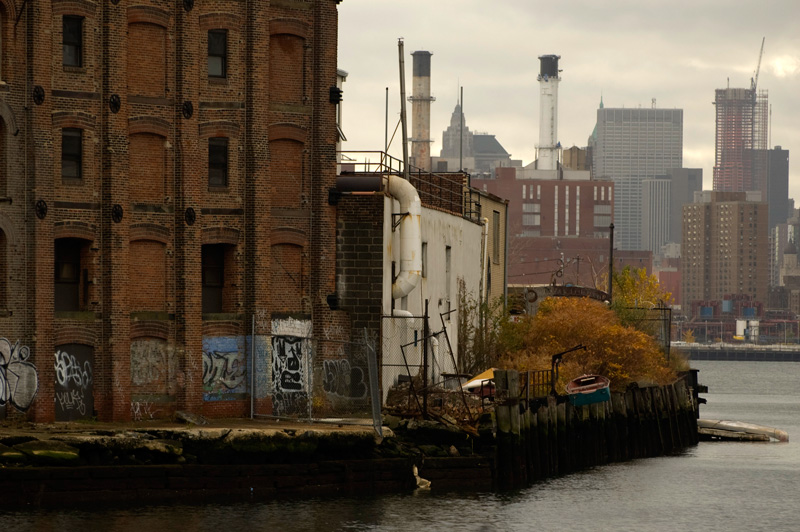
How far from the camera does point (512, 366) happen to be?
5744cm

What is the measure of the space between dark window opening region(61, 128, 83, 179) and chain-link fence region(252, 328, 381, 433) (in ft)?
25.3

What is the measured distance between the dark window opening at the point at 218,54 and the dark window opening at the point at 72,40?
13.8ft

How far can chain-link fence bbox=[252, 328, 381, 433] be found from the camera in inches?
1781

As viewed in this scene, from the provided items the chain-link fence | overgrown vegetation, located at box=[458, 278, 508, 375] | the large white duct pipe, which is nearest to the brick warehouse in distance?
the chain-link fence

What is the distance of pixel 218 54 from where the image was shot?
45500 mm

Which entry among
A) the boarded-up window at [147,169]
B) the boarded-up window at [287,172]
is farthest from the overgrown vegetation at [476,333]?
the boarded-up window at [147,169]

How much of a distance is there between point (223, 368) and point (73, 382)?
474 cm

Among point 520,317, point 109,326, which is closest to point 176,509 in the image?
point 109,326

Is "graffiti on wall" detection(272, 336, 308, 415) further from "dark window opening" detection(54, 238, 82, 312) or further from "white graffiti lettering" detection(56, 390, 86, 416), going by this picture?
"dark window opening" detection(54, 238, 82, 312)

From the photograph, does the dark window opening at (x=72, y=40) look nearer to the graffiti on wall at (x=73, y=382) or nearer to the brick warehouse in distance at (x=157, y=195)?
the brick warehouse in distance at (x=157, y=195)

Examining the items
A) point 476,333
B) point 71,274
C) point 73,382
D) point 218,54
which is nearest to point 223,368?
point 73,382

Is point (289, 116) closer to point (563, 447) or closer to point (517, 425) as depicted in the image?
point (517, 425)

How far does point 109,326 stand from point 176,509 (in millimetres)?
7525

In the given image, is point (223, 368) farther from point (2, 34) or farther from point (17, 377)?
point (2, 34)
